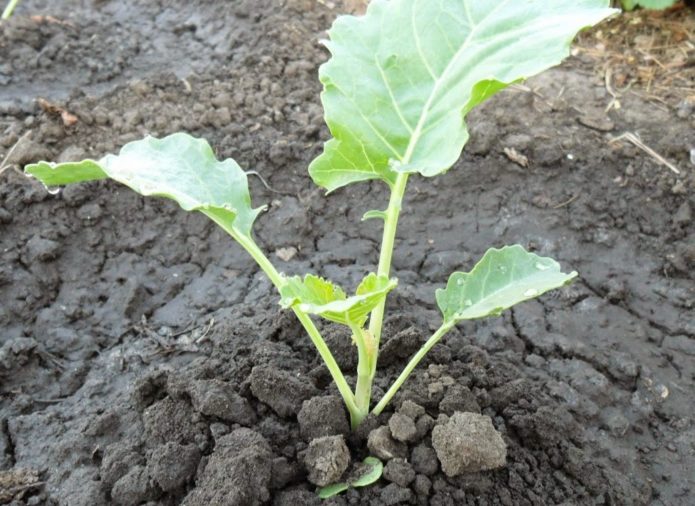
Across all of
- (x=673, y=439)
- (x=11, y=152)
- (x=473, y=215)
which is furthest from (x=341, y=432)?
(x=11, y=152)

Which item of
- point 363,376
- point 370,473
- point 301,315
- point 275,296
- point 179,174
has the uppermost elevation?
point 179,174

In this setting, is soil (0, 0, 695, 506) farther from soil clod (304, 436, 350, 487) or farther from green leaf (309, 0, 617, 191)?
green leaf (309, 0, 617, 191)

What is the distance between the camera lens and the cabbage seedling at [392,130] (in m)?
1.45

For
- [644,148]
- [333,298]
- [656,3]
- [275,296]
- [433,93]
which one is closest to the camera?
[333,298]

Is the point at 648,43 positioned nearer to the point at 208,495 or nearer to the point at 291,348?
the point at 291,348

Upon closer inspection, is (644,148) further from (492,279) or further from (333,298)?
(333,298)

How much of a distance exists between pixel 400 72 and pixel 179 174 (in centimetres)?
52

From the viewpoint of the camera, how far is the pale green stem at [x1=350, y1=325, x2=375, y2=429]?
1476 mm

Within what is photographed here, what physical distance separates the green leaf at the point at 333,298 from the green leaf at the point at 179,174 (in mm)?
205

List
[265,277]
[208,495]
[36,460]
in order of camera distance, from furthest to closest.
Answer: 1. [265,277]
2. [36,460]
3. [208,495]

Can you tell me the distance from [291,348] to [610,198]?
4.12 feet

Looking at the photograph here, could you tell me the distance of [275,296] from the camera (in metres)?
2.10

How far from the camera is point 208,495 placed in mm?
1415

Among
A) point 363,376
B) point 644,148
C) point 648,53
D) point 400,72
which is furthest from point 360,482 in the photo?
point 648,53
